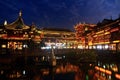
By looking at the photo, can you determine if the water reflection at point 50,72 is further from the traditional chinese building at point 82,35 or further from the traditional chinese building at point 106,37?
the traditional chinese building at point 82,35

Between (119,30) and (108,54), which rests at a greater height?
(119,30)

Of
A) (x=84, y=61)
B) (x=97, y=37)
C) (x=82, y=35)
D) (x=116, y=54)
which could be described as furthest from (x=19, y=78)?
(x=82, y=35)

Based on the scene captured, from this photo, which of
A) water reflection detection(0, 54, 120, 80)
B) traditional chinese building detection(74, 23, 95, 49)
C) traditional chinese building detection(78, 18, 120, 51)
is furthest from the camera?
traditional chinese building detection(74, 23, 95, 49)

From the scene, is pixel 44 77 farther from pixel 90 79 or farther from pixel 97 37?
pixel 97 37

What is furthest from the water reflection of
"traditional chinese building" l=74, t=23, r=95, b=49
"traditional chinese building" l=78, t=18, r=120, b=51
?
"traditional chinese building" l=74, t=23, r=95, b=49

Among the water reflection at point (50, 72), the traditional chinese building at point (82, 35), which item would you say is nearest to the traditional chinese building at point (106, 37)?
the traditional chinese building at point (82, 35)

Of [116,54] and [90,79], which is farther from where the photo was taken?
[116,54]

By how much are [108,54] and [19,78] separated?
72.2 ft

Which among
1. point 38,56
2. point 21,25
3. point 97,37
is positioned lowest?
point 38,56

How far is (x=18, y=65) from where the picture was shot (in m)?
31.1

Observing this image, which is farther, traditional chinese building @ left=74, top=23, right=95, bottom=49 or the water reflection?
traditional chinese building @ left=74, top=23, right=95, bottom=49

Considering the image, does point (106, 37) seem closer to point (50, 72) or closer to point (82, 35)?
point (82, 35)

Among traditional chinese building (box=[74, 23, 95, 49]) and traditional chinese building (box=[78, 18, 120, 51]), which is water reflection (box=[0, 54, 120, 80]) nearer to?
traditional chinese building (box=[78, 18, 120, 51])

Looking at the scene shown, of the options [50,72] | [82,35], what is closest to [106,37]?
[82,35]
